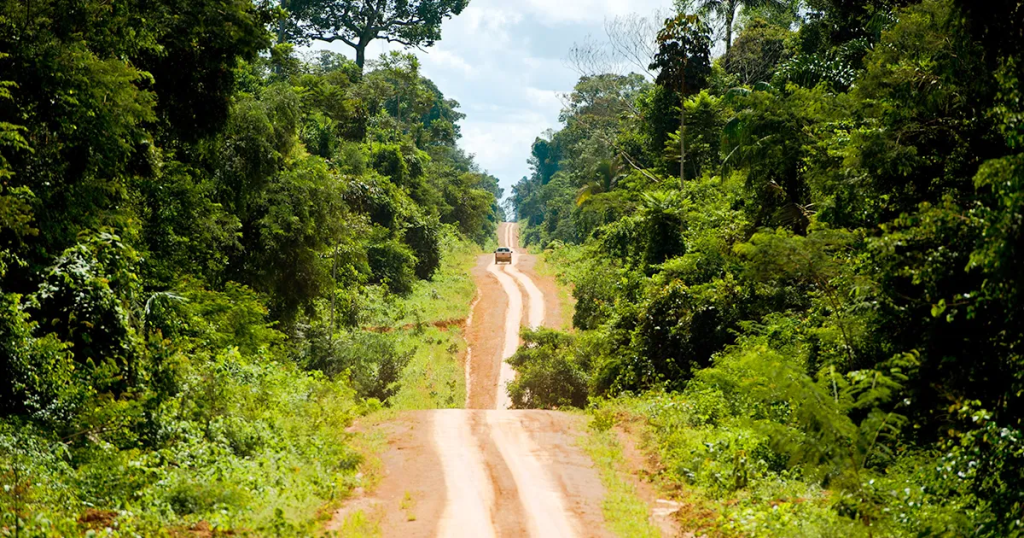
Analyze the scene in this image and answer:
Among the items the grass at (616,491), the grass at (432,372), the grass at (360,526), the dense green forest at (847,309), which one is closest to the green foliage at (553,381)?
the dense green forest at (847,309)

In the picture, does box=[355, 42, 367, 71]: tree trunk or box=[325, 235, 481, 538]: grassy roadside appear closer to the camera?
box=[325, 235, 481, 538]: grassy roadside

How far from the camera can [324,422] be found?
16.7 meters

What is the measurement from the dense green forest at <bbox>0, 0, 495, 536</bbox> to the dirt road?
1200 millimetres

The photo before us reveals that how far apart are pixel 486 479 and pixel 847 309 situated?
7036mm

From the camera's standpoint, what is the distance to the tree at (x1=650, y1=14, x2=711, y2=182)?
34.7 meters

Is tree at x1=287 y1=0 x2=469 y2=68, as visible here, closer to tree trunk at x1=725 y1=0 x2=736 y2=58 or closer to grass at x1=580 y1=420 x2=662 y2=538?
tree trunk at x1=725 y1=0 x2=736 y2=58

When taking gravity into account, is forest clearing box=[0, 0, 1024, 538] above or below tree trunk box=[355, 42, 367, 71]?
below

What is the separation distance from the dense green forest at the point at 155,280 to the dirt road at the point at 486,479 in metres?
1.20

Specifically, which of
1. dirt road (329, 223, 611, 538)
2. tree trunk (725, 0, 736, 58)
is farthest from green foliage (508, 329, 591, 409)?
tree trunk (725, 0, 736, 58)

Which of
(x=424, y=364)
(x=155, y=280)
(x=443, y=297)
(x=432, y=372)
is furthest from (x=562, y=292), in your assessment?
(x=155, y=280)

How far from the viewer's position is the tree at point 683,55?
34.7 m

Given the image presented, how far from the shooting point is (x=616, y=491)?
1391cm

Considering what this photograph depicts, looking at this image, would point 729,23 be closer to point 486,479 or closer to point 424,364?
point 424,364

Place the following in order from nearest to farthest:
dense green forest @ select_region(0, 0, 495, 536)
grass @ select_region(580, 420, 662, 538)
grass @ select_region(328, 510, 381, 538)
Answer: dense green forest @ select_region(0, 0, 495, 536)
grass @ select_region(328, 510, 381, 538)
grass @ select_region(580, 420, 662, 538)
